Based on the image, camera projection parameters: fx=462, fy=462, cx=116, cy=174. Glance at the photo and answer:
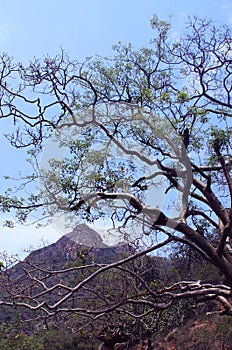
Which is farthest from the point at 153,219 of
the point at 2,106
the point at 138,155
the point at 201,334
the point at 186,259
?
the point at 186,259

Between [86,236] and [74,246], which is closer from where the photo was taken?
[86,236]

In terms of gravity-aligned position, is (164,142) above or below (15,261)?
above

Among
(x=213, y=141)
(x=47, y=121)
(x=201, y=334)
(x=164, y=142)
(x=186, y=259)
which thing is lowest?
(x=201, y=334)

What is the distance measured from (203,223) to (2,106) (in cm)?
379

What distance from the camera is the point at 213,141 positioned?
225 inches

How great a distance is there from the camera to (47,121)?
23.2 ft

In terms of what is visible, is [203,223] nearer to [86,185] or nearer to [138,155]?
[138,155]

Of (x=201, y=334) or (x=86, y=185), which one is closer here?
(x=86, y=185)

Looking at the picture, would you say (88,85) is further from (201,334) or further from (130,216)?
(201,334)

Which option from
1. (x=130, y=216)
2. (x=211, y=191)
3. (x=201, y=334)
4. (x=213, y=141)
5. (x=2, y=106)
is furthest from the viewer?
(x=201, y=334)

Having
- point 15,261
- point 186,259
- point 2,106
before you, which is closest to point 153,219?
point 15,261

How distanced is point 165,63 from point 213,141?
7.57 feet

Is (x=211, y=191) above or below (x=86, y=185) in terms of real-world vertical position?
below

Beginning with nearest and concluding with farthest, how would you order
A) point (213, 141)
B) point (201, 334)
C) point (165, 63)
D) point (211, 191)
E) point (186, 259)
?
1. point (213, 141)
2. point (211, 191)
3. point (165, 63)
4. point (201, 334)
5. point (186, 259)
